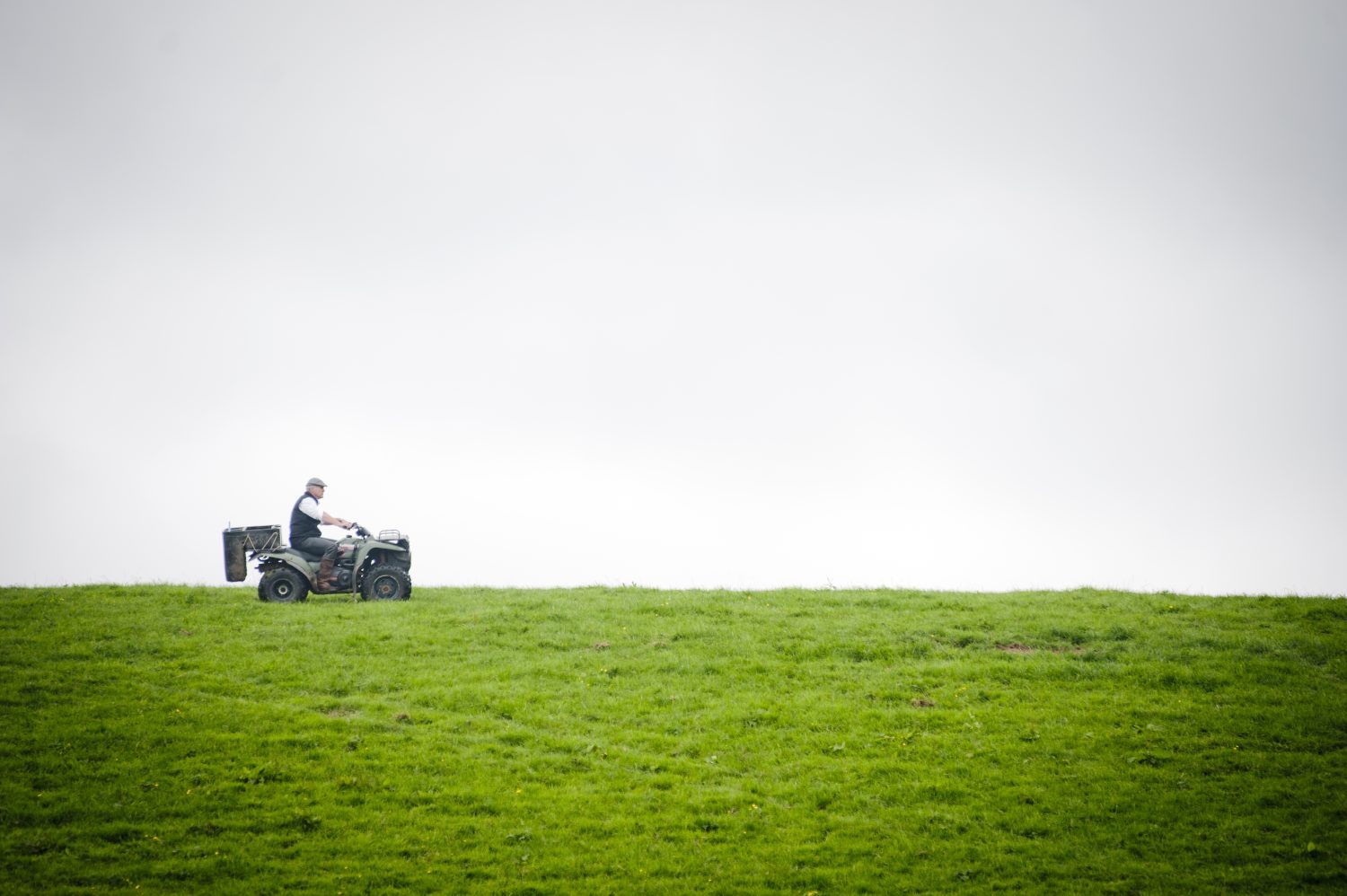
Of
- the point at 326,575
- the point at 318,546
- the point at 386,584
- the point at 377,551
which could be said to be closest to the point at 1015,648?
the point at 386,584

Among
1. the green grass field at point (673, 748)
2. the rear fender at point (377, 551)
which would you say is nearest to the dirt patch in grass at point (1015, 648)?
the green grass field at point (673, 748)

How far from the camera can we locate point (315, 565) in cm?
2722

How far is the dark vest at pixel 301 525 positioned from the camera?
26.7 meters

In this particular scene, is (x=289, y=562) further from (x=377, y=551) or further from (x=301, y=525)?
(x=377, y=551)

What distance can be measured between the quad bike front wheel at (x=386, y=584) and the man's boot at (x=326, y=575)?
99 centimetres

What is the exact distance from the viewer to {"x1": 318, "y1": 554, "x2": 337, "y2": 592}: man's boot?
27.1 m

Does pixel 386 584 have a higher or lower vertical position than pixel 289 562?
lower

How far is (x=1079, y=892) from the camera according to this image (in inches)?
492

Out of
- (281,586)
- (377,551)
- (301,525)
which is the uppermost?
(301,525)

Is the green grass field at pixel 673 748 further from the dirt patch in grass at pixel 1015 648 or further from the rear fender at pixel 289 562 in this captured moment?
the rear fender at pixel 289 562

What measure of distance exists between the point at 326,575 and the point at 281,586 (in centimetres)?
137

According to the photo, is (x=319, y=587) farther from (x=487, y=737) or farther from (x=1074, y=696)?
(x=1074, y=696)

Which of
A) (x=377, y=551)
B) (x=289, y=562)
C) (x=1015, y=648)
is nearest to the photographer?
(x=1015, y=648)

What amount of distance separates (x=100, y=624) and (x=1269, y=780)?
27.4 metres
